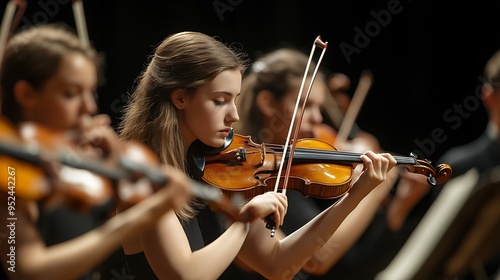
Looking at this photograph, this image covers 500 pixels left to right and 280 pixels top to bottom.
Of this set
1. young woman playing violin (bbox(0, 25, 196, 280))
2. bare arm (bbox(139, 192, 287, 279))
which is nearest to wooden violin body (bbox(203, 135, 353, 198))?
bare arm (bbox(139, 192, 287, 279))

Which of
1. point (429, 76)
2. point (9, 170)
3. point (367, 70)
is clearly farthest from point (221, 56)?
point (429, 76)

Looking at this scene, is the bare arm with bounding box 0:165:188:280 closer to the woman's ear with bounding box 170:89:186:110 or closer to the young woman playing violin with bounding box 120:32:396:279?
the young woman playing violin with bounding box 120:32:396:279

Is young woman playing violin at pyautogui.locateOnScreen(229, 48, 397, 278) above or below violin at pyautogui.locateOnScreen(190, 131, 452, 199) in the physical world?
below

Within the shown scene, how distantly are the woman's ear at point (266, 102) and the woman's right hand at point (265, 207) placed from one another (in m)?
0.79

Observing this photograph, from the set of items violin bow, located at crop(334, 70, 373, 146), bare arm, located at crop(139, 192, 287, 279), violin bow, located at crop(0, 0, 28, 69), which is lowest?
Result: violin bow, located at crop(334, 70, 373, 146)

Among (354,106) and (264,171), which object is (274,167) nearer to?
(264,171)

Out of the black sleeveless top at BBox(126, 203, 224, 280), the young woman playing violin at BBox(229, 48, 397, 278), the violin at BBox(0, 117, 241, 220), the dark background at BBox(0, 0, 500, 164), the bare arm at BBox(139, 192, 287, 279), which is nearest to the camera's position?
the violin at BBox(0, 117, 241, 220)

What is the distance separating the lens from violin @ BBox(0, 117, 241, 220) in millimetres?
1204

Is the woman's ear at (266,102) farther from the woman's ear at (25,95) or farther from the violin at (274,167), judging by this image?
the woman's ear at (25,95)

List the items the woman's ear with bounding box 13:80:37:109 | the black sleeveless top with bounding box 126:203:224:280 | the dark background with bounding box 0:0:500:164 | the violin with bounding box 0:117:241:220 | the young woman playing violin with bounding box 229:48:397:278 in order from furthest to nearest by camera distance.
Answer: the dark background with bounding box 0:0:500:164, the young woman playing violin with bounding box 229:48:397:278, the black sleeveless top with bounding box 126:203:224:280, the woman's ear with bounding box 13:80:37:109, the violin with bounding box 0:117:241:220

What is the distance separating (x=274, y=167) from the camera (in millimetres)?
1794

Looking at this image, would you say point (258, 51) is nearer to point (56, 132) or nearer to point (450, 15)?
Answer: point (450, 15)

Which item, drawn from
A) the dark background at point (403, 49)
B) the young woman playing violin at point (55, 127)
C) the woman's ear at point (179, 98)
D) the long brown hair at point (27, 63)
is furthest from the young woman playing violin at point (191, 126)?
the dark background at point (403, 49)

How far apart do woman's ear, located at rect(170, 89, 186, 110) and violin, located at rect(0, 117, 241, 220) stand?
17.1 inches
